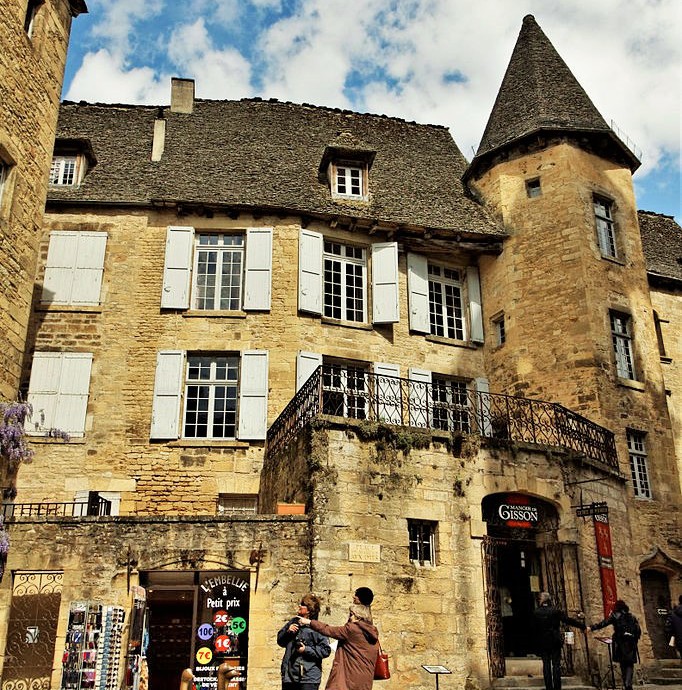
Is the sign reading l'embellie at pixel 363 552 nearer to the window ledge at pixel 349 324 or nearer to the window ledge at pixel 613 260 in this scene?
the window ledge at pixel 349 324

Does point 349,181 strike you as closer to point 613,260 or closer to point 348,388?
point 348,388

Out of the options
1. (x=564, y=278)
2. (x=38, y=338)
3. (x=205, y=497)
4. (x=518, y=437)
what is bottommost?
(x=205, y=497)

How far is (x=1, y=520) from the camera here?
10.9 metres

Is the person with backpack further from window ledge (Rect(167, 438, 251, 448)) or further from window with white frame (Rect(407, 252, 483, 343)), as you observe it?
window with white frame (Rect(407, 252, 483, 343))

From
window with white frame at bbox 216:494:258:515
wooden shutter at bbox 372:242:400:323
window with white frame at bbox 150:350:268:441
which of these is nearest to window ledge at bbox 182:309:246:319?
window with white frame at bbox 150:350:268:441

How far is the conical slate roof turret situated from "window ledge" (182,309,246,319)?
7.30 m

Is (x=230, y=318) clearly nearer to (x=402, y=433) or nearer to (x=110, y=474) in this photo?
(x=110, y=474)

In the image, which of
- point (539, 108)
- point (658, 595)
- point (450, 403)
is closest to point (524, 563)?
point (450, 403)

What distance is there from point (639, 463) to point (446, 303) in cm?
523

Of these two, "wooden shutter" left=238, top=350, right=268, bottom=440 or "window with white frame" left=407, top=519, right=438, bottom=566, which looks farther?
"wooden shutter" left=238, top=350, right=268, bottom=440

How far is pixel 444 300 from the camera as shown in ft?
59.1

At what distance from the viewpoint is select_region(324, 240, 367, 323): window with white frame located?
54.8 ft

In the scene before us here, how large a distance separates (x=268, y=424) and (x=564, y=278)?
22.4 feet

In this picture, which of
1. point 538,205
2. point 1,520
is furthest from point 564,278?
point 1,520
